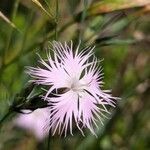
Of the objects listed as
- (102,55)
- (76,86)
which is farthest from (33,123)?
(76,86)

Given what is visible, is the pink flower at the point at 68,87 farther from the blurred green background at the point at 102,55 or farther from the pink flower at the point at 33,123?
the pink flower at the point at 33,123

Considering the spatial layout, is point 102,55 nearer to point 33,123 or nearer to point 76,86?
point 33,123

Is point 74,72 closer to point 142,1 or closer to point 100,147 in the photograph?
point 142,1

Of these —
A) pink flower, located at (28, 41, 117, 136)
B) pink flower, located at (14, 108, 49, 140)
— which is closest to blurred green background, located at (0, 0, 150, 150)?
pink flower, located at (14, 108, 49, 140)

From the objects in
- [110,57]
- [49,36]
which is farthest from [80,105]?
[110,57]

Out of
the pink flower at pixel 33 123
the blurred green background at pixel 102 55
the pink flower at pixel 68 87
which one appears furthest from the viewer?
the pink flower at pixel 33 123

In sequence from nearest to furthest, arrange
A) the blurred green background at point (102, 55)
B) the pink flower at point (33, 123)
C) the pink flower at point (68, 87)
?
the pink flower at point (68, 87) < the blurred green background at point (102, 55) < the pink flower at point (33, 123)

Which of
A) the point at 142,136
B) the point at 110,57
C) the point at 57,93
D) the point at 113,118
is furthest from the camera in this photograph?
the point at 110,57

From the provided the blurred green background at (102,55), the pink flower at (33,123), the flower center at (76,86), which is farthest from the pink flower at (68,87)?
the pink flower at (33,123)
